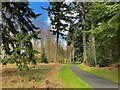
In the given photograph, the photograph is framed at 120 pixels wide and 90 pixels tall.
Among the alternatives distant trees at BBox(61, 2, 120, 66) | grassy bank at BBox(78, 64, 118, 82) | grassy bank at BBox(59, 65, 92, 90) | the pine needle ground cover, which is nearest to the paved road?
grassy bank at BBox(59, 65, 92, 90)

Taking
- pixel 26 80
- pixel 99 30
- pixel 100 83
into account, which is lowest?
pixel 100 83

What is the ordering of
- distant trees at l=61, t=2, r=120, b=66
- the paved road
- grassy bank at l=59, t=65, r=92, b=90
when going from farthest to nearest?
distant trees at l=61, t=2, r=120, b=66 → grassy bank at l=59, t=65, r=92, b=90 → the paved road

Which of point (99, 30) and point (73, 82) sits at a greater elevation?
point (99, 30)

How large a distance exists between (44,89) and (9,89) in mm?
1451

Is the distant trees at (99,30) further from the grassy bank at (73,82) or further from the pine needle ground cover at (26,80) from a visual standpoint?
the pine needle ground cover at (26,80)

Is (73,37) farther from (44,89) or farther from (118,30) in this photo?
(44,89)

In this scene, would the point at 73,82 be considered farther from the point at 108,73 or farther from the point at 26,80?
the point at 108,73

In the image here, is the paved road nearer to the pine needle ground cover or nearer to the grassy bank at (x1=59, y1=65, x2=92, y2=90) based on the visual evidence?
the grassy bank at (x1=59, y1=65, x2=92, y2=90)

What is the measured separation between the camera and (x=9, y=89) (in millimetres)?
9148

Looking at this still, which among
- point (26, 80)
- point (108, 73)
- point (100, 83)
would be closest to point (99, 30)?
point (108, 73)

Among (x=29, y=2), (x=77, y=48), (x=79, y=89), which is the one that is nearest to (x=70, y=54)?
(x=77, y=48)

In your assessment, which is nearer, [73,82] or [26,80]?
[73,82]

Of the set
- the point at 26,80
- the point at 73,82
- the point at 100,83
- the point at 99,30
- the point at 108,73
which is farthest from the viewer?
the point at 108,73

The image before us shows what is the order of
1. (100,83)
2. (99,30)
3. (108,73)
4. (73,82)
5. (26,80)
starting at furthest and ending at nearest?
(108,73)
(99,30)
(26,80)
(73,82)
(100,83)
